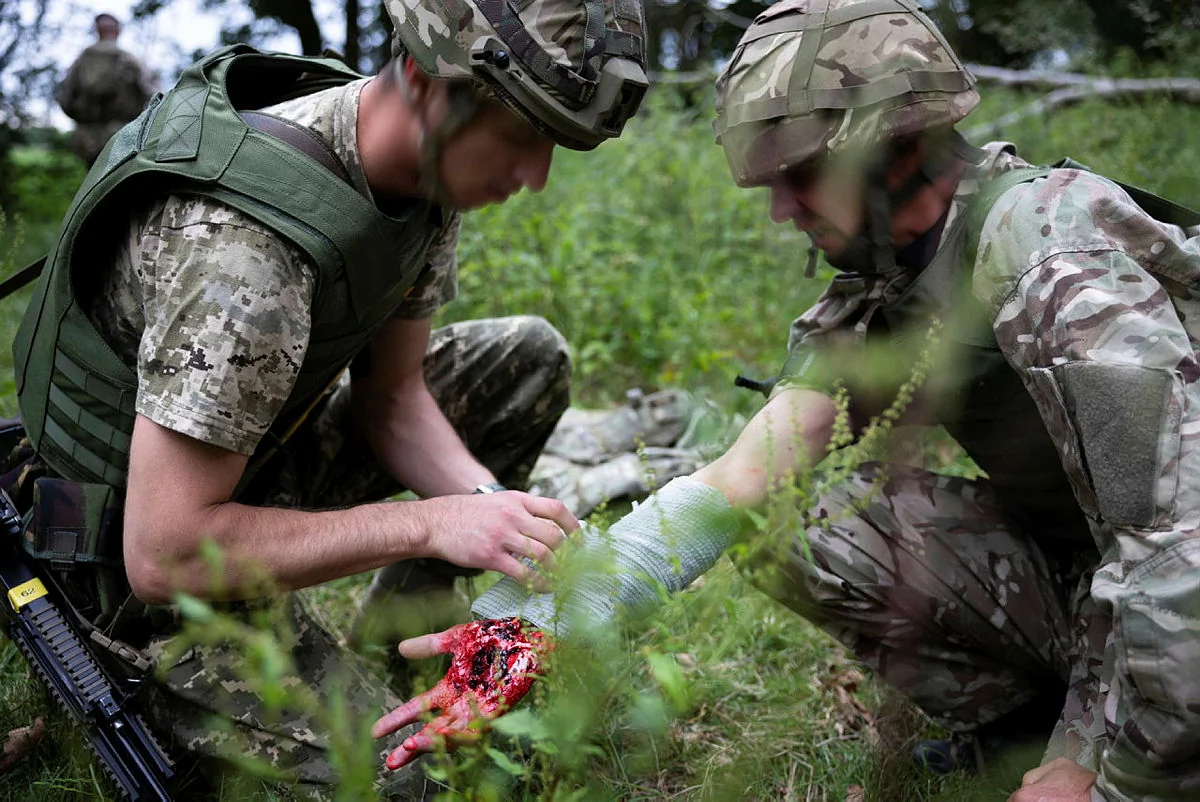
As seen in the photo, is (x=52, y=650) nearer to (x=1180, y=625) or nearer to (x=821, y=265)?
(x=1180, y=625)

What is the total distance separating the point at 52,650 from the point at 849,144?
230 cm

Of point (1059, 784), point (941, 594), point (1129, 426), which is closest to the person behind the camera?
point (1129, 426)

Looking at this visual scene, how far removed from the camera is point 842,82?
2.45 metres

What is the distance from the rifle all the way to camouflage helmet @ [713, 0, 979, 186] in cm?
206

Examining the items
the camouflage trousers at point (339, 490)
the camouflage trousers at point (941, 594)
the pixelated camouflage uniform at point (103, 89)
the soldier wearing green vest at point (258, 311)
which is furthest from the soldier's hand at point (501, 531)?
the pixelated camouflage uniform at point (103, 89)

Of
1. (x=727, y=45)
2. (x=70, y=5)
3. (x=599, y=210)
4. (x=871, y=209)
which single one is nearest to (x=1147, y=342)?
(x=871, y=209)

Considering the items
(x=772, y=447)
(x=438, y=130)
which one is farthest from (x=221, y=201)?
(x=772, y=447)

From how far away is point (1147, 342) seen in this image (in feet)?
6.04

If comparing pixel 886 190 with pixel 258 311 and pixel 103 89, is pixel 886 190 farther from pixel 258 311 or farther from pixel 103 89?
pixel 103 89

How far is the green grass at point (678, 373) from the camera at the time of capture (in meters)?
1.93

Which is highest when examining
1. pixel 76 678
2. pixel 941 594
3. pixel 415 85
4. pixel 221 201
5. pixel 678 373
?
pixel 415 85

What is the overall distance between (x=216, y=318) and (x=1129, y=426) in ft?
5.97

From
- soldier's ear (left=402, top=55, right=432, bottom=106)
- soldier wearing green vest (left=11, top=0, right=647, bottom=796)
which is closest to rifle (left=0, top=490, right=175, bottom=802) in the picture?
soldier wearing green vest (left=11, top=0, right=647, bottom=796)

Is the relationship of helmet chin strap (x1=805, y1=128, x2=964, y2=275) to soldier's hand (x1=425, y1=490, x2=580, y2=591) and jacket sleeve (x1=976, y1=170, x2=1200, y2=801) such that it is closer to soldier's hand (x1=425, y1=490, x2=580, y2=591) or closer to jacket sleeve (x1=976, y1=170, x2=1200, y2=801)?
jacket sleeve (x1=976, y1=170, x2=1200, y2=801)
